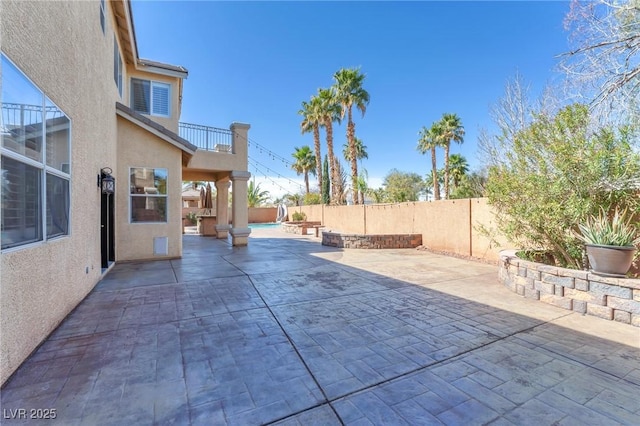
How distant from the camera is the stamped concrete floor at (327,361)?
7.63ft

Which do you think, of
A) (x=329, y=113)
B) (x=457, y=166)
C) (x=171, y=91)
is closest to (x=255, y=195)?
(x=329, y=113)

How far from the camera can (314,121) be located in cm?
2559

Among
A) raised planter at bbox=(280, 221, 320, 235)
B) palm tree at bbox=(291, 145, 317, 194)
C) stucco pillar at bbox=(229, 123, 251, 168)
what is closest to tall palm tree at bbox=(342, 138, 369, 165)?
palm tree at bbox=(291, 145, 317, 194)

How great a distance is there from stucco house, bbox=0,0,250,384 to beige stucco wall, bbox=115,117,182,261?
0.09 feet

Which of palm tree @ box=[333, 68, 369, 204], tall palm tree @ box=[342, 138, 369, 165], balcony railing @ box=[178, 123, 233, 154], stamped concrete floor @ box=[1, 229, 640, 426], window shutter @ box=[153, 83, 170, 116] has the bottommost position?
stamped concrete floor @ box=[1, 229, 640, 426]

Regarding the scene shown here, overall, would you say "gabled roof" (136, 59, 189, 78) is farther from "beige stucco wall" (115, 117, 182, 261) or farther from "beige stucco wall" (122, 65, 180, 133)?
"beige stucco wall" (115, 117, 182, 261)

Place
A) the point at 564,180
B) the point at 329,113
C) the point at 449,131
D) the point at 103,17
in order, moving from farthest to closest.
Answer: the point at 449,131 < the point at 329,113 < the point at 103,17 < the point at 564,180

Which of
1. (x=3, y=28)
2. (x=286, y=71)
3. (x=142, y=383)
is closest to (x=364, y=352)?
(x=142, y=383)

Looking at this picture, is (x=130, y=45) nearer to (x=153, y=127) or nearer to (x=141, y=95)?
(x=141, y=95)

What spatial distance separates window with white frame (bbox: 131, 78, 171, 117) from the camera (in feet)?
35.0

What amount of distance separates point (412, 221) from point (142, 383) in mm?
11603

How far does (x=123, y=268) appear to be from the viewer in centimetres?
788

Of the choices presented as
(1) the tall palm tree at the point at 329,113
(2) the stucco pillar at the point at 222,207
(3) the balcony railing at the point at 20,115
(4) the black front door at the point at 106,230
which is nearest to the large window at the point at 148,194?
(4) the black front door at the point at 106,230

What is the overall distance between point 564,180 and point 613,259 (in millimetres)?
Answer: 1694
